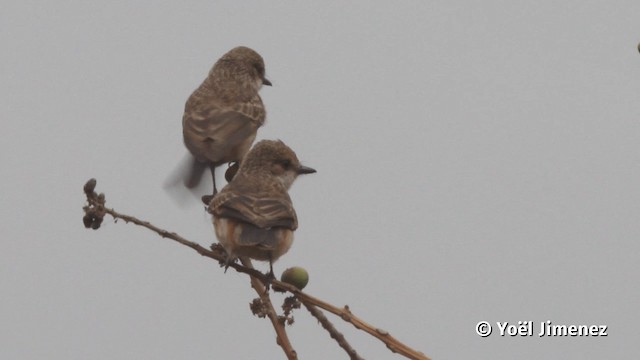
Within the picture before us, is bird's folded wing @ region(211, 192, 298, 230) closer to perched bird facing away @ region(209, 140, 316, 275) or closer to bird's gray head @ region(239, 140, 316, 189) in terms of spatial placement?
perched bird facing away @ region(209, 140, 316, 275)

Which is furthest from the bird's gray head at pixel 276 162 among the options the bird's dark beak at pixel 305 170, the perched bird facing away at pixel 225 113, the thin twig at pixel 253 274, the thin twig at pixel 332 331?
the thin twig at pixel 332 331

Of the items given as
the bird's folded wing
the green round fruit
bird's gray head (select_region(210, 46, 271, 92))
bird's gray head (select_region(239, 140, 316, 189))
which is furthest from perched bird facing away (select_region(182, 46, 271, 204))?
the green round fruit

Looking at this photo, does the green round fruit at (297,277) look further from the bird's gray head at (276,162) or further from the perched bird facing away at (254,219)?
the bird's gray head at (276,162)

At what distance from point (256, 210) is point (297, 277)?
104cm

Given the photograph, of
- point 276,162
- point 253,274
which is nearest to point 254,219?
point 253,274

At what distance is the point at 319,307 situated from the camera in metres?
4.13

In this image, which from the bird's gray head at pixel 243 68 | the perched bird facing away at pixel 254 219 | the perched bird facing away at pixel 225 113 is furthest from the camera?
the bird's gray head at pixel 243 68

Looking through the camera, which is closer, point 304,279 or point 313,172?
point 304,279

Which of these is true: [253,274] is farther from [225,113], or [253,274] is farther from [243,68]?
[243,68]

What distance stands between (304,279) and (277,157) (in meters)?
2.54

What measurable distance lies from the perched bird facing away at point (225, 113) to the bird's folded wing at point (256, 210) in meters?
0.69

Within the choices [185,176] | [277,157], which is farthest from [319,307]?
[185,176]

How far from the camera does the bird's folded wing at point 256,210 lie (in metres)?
5.90

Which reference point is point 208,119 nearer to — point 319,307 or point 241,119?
point 241,119
